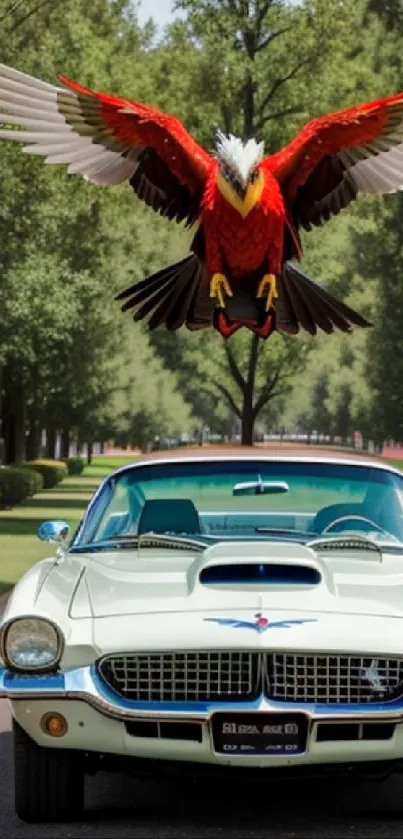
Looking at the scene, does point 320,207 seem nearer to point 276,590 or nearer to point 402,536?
point 402,536

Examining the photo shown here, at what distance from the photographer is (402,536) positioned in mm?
8023

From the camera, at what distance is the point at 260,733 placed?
6.44 metres

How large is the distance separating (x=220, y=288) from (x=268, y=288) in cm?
44

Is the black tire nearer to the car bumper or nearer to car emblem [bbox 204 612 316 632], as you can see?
the car bumper

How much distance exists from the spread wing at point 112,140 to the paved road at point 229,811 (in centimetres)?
944

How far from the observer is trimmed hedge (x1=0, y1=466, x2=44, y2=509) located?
141 ft

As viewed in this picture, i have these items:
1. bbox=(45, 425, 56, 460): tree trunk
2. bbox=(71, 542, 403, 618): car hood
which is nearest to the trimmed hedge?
bbox=(45, 425, 56, 460): tree trunk

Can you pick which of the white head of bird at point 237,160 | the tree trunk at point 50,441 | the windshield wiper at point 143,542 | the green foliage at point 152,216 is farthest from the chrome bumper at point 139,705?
the tree trunk at point 50,441

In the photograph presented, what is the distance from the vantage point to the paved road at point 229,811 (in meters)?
6.74

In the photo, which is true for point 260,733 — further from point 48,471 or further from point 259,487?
point 48,471

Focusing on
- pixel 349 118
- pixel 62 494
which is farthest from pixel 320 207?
pixel 62 494

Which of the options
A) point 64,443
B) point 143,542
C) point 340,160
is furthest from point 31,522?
point 64,443

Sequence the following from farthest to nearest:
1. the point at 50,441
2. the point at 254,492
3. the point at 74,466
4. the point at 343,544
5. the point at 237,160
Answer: the point at 74,466
the point at 50,441
the point at 237,160
the point at 254,492
the point at 343,544

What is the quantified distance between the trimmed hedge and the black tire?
35114mm
